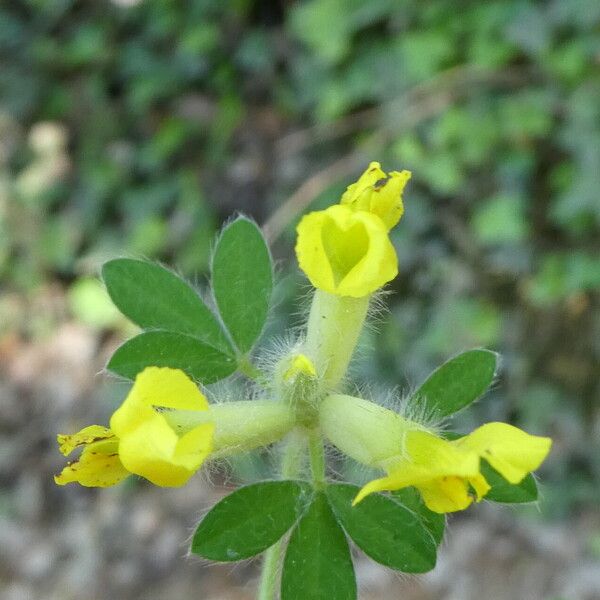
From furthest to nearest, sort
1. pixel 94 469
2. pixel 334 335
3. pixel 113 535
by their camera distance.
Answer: pixel 113 535
pixel 334 335
pixel 94 469

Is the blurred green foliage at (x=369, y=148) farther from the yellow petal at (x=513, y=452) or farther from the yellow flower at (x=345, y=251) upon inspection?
the yellow petal at (x=513, y=452)

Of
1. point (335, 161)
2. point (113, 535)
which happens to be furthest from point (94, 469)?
point (113, 535)

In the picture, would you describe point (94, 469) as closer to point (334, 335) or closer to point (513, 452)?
point (334, 335)

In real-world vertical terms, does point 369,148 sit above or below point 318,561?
below

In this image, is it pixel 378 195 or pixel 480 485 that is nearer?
pixel 480 485

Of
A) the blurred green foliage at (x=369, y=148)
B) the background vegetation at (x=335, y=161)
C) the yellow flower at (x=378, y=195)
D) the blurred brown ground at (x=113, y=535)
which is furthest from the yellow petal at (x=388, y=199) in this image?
the blurred brown ground at (x=113, y=535)

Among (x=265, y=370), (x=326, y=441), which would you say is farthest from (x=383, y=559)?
(x=265, y=370)
